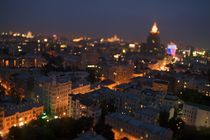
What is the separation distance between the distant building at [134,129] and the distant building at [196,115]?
2.19 meters

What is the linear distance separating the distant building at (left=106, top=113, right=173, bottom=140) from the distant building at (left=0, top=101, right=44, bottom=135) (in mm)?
2630

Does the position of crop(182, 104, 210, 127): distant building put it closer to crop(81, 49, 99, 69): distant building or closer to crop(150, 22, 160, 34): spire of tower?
crop(81, 49, 99, 69): distant building

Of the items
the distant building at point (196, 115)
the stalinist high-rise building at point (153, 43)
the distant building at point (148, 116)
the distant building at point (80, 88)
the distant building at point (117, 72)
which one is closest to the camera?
the distant building at point (148, 116)

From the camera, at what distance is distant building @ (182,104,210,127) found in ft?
29.1

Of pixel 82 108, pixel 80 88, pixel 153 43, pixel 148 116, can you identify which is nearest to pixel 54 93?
pixel 82 108

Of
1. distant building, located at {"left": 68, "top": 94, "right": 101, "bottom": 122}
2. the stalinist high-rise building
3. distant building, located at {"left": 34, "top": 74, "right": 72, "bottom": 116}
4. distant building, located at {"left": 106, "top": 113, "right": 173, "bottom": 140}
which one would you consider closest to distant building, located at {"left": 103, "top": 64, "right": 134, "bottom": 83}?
distant building, located at {"left": 34, "top": 74, "right": 72, "bottom": 116}

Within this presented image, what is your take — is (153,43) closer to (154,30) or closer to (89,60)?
(154,30)

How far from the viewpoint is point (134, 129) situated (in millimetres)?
7320

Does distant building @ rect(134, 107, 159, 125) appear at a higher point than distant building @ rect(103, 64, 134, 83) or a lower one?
lower

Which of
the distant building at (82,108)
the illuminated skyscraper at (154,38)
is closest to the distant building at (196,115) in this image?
the distant building at (82,108)

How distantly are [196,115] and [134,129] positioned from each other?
3.07 m

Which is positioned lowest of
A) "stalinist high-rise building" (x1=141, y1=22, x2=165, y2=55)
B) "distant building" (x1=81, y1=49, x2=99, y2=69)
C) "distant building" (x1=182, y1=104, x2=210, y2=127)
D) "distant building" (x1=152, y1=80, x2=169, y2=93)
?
"distant building" (x1=182, y1=104, x2=210, y2=127)

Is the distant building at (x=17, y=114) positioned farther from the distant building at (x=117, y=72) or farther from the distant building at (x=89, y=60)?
the distant building at (x=89, y=60)

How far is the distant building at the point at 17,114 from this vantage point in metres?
7.73
